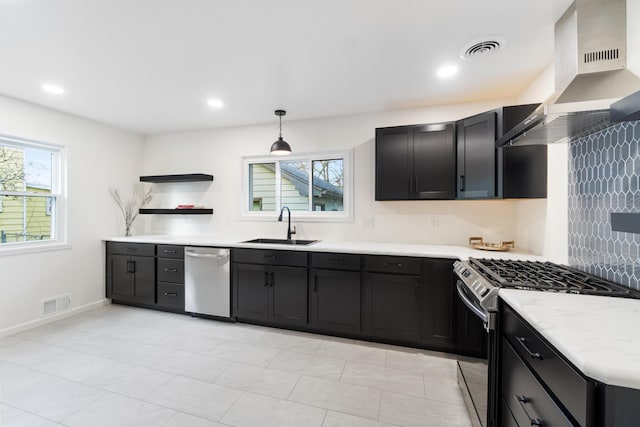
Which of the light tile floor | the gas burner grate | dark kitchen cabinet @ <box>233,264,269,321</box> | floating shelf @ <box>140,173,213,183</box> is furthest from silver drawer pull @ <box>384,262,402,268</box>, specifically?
floating shelf @ <box>140,173,213,183</box>

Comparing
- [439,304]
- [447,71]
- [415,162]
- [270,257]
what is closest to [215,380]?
[270,257]

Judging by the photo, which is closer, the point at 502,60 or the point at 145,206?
the point at 502,60

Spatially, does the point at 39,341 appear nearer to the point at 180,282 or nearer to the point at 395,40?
→ the point at 180,282

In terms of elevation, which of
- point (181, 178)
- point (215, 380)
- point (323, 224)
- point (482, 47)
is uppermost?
point (482, 47)

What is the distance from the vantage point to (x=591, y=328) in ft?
3.18

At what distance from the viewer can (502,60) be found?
88.6 inches

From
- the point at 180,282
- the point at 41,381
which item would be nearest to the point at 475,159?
the point at 180,282

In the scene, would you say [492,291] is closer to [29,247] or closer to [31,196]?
[29,247]

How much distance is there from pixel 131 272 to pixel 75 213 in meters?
1.01

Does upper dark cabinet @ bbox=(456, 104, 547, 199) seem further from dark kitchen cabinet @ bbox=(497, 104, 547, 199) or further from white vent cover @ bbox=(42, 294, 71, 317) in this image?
white vent cover @ bbox=(42, 294, 71, 317)

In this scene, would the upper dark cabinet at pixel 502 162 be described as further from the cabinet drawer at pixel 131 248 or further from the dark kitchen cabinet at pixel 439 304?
the cabinet drawer at pixel 131 248

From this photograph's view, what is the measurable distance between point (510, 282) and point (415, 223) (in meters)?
1.78

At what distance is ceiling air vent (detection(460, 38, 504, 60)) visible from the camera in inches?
79.0

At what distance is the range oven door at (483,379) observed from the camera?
5.00ft
